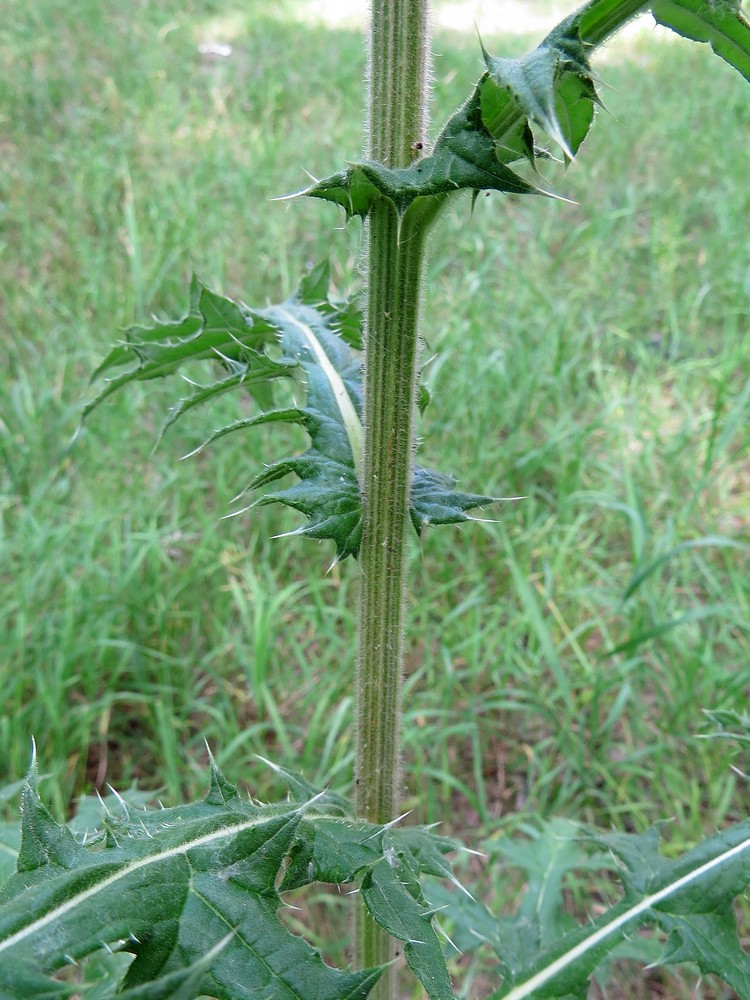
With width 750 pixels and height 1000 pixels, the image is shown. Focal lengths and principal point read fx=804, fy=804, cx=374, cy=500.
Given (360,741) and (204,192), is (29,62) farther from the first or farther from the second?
(360,741)

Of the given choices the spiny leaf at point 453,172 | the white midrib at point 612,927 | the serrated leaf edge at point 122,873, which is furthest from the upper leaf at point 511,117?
the white midrib at point 612,927

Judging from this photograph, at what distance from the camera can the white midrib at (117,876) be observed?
75 centimetres

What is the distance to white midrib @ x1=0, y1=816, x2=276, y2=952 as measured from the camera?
2.45ft

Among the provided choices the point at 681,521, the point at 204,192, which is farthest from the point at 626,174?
the point at 681,521

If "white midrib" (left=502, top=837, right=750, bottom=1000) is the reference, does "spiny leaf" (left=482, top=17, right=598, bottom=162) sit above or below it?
above

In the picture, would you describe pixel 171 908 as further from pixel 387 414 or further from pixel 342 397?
pixel 342 397

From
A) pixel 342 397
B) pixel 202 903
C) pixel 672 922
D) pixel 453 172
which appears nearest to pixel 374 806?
pixel 202 903

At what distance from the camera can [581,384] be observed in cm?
330

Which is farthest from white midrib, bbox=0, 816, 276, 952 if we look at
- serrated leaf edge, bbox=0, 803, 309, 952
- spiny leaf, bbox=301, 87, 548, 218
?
spiny leaf, bbox=301, 87, 548, 218

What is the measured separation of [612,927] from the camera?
1.21 m

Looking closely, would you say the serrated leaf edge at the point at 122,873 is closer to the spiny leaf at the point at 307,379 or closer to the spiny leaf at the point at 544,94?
the spiny leaf at the point at 307,379

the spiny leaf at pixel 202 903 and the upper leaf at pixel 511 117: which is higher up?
the upper leaf at pixel 511 117

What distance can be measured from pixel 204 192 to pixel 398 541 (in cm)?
368

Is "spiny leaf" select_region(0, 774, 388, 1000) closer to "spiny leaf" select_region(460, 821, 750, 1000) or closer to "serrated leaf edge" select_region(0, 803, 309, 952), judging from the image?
"serrated leaf edge" select_region(0, 803, 309, 952)
